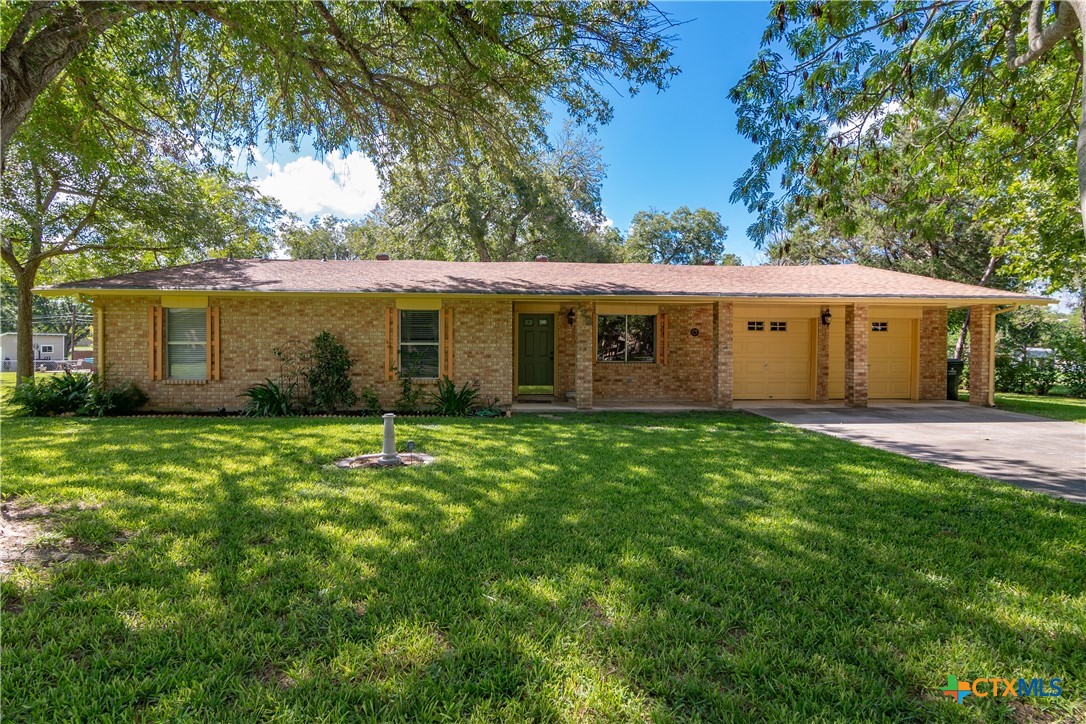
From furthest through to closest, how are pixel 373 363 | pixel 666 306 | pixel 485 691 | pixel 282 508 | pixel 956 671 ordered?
pixel 666 306 < pixel 373 363 < pixel 282 508 < pixel 956 671 < pixel 485 691

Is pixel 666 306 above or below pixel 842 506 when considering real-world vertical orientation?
above

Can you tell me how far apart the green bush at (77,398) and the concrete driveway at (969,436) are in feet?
42.4

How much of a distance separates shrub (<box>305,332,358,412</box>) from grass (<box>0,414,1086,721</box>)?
15.1ft

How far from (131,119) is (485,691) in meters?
11.9

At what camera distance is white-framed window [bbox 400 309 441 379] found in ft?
34.7

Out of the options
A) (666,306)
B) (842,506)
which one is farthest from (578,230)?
(842,506)

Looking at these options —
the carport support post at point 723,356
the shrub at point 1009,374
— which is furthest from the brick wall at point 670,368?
the shrub at point 1009,374

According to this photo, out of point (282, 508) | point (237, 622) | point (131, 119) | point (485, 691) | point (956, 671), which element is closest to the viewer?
point (485, 691)

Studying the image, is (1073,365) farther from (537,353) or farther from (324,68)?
(324,68)

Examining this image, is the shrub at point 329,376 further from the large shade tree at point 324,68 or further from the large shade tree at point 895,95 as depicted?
the large shade tree at point 895,95

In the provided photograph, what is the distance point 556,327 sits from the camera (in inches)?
493

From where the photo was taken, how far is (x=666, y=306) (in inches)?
483

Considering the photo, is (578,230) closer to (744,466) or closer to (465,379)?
(465,379)

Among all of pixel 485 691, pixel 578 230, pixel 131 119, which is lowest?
pixel 485 691
